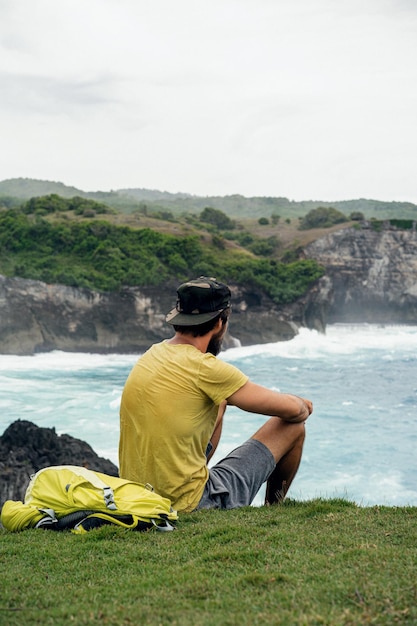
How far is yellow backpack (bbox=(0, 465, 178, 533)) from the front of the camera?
5754mm

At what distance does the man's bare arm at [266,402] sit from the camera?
5758mm

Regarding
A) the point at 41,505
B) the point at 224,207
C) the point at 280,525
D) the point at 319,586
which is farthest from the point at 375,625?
the point at 224,207

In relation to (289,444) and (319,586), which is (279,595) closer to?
(319,586)

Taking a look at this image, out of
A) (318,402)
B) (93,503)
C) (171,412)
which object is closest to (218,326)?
(171,412)

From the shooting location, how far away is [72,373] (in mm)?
45531

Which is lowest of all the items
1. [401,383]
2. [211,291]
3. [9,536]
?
[401,383]

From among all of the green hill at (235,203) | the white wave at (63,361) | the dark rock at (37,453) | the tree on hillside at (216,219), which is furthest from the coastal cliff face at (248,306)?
the green hill at (235,203)

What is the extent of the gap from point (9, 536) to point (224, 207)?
167094 millimetres

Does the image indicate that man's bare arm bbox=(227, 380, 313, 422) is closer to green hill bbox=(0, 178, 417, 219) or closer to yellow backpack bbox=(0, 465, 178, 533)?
yellow backpack bbox=(0, 465, 178, 533)

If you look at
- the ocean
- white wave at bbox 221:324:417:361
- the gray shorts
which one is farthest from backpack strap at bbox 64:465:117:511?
white wave at bbox 221:324:417:361

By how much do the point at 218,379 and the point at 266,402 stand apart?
1.38 ft

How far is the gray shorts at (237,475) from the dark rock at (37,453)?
12224mm

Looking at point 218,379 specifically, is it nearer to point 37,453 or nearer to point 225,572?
point 225,572

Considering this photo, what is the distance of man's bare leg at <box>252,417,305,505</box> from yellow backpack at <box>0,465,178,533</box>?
3.48ft
